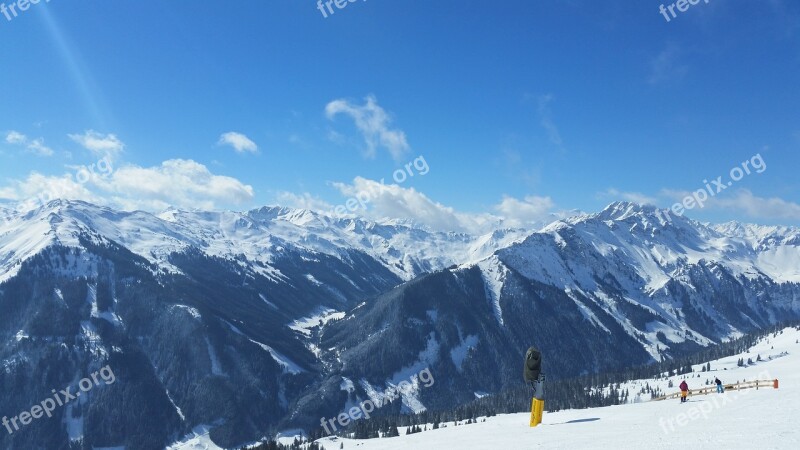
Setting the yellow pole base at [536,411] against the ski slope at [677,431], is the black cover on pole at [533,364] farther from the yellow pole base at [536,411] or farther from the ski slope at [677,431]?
the yellow pole base at [536,411]

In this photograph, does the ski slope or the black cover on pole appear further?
the black cover on pole

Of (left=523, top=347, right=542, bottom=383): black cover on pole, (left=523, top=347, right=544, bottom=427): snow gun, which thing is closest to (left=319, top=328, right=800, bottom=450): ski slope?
(left=523, top=347, right=544, bottom=427): snow gun

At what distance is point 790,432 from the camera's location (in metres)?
33.6

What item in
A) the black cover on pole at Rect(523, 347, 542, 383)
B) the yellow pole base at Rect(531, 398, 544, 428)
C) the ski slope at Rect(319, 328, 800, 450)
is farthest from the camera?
the yellow pole base at Rect(531, 398, 544, 428)

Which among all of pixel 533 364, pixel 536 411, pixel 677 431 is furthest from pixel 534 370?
pixel 677 431

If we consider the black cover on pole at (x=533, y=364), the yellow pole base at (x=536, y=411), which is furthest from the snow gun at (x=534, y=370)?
the yellow pole base at (x=536, y=411)

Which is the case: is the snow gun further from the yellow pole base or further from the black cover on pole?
the yellow pole base

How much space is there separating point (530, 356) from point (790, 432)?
17.5 meters

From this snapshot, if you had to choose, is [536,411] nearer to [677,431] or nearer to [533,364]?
[533,364]

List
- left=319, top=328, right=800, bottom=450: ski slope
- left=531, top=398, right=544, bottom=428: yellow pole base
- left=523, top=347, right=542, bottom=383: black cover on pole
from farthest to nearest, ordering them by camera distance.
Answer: left=531, top=398, right=544, bottom=428: yellow pole base
left=523, top=347, right=542, bottom=383: black cover on pole
left=319, top=328, right=800, bottom=450: ski slope

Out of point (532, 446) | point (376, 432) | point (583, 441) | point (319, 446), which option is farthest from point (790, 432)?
point (376, 432)

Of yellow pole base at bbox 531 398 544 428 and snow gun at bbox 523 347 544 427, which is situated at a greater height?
snow gun at bbox 523 347 544 427

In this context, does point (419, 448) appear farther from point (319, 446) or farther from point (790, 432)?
point (319, 446)

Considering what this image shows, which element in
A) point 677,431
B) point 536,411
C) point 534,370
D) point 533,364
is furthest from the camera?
point 536,411
